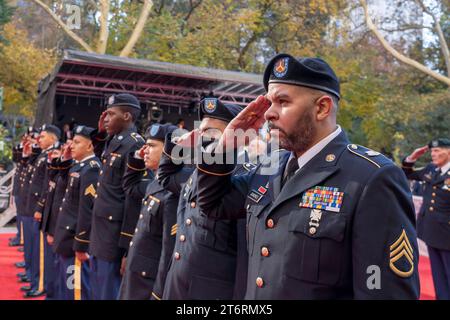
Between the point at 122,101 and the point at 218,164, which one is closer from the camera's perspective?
the point at 218,164

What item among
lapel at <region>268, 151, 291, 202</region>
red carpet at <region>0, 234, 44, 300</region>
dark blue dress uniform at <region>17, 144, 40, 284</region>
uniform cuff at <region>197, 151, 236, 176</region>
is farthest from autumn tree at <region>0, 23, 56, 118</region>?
lapel at <region>268, 151, 291, 202</region>

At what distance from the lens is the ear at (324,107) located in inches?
71.3

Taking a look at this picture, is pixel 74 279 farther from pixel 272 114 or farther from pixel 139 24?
pixel 139 24

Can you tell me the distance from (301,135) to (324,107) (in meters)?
0.13

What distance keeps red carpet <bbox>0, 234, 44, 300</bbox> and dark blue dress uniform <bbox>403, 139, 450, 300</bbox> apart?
4604mm

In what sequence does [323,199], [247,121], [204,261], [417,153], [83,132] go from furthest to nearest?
[417,153] → [83,132] → [204,261] → [247,121] → [323,199]

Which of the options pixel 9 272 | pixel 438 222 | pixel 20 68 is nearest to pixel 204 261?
pixel 438 222

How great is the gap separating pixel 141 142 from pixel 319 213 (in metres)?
2.85

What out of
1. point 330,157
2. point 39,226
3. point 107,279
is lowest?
point 39,226

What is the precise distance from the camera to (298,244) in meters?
1.72

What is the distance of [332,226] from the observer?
1.67 metres

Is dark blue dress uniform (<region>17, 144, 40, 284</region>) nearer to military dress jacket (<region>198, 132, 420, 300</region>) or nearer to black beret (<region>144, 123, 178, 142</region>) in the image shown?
black beret (<region>144, 123, 178, 142</region>)

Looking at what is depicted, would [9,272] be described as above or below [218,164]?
below

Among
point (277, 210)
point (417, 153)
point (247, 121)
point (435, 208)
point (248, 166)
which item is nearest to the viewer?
point (277, 210)
